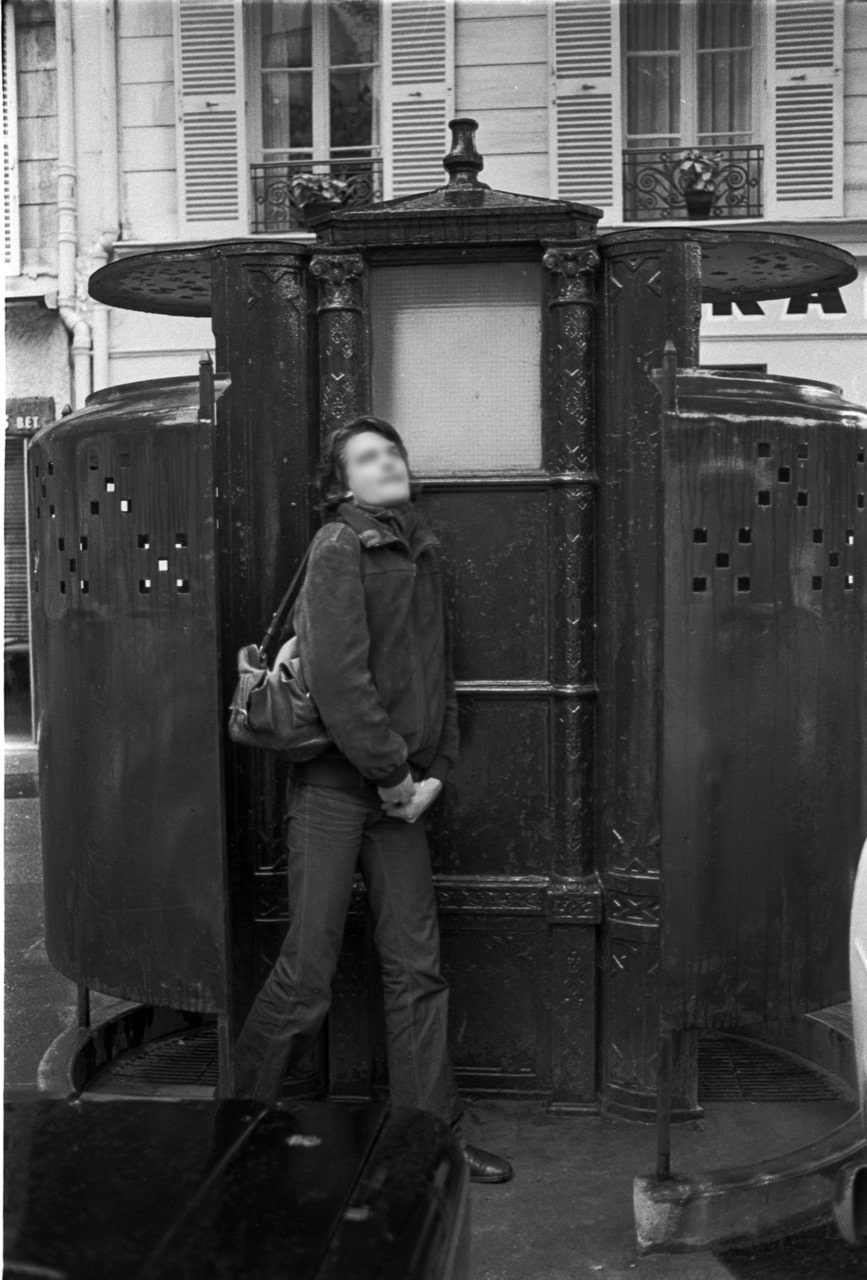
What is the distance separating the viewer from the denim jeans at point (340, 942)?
395cm

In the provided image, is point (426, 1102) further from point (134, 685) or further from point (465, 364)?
point (465, 364)

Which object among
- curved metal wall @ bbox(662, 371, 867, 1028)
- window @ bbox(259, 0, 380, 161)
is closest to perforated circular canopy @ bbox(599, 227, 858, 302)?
curved metal wall @ bbox(662, 371, 867, 1028)

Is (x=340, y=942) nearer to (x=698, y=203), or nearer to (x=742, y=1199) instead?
(x=742, y=1199)

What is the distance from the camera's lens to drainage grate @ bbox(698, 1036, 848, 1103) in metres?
4.58

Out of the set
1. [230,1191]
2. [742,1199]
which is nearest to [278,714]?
[742,1199]

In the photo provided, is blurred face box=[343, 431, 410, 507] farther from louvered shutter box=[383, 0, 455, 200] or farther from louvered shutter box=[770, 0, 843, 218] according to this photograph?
louvered shutter box=[770, 0, 843, 218]

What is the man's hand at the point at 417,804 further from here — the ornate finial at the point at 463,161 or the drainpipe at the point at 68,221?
the drainpipe at the point at 68,221

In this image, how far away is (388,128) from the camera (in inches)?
529

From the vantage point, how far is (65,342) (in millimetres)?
14062

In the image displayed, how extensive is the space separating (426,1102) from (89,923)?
1.03 metres

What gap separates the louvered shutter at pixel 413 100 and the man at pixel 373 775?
32.7 feet

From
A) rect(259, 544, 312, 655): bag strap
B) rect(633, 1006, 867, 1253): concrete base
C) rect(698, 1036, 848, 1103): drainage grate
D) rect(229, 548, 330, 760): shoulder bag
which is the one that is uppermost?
rect(259, 544, 312, 655): bag strap

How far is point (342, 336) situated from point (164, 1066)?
2.35 meters

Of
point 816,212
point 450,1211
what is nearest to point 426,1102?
point 450,1211
